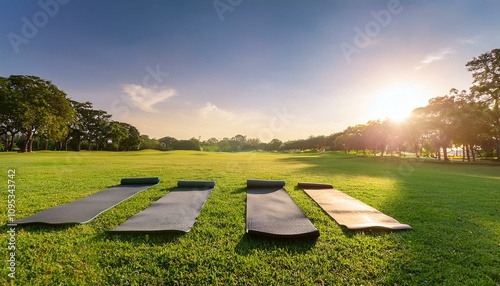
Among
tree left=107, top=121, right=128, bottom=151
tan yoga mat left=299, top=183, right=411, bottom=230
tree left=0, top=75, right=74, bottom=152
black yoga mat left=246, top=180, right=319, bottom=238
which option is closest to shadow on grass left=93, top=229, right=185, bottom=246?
black yoga mat left=246, top=180, right=319, bottom=238

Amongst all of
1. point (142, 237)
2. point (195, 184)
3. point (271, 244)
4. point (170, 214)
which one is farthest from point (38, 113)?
point (271, 244)

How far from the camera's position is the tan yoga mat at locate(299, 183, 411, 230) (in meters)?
3.29

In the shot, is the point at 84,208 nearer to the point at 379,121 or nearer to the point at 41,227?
the point at 41,227

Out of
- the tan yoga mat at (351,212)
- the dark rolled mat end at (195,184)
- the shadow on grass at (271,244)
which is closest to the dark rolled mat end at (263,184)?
the tan yoga mat at (351,212)

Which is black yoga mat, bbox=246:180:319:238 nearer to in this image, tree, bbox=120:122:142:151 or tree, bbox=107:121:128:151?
tree, bbox=107:121:128:151

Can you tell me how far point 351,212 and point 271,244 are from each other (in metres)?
2.03

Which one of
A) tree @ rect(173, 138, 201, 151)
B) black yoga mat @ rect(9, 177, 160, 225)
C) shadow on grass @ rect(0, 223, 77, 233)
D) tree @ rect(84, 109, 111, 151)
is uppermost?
tree @ rect(84, 109, 111, 151)

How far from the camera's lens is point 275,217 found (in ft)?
12.0

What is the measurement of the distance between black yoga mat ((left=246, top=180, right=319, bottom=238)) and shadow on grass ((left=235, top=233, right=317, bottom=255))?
5 centimetres

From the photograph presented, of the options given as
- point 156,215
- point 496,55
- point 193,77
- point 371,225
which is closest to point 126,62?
point 193,77

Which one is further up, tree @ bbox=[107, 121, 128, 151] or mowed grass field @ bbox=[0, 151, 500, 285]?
tree @ bbox=[107, 121, 128, 151]

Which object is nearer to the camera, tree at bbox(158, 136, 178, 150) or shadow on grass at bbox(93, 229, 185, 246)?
shadow on grass at bbox(93, 229, 185, 246)

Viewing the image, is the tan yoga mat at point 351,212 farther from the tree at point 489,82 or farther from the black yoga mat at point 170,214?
the tree at point 489,82

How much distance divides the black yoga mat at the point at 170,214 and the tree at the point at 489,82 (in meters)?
24.5
